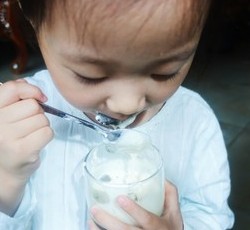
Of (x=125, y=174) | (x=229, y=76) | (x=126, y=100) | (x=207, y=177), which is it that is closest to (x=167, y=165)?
(x=207, y=177)

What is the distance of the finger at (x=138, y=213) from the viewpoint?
0.54 metres

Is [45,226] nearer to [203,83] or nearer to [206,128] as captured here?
[206,128]

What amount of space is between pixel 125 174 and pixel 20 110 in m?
0.15

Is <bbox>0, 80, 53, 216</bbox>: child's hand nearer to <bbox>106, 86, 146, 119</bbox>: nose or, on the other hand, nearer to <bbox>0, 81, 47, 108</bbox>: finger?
<bbox>0, 81, 47, 108</bbox>: finger

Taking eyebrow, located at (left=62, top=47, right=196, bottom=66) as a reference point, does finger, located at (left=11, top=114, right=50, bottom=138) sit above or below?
below

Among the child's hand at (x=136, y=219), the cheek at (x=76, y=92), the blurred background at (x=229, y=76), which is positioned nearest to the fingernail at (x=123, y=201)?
the child's hand at (x=136, y=219)

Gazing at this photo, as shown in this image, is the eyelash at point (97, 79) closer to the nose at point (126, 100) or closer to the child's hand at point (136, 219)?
the nose at point (126, 100)

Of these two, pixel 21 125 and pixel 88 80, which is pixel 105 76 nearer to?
pixel 88 80

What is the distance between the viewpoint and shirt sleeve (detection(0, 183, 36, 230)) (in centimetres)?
67

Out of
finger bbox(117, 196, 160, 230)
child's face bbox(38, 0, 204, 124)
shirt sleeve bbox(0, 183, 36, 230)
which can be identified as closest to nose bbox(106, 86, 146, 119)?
child's face bbox(38, 0, 204, 124)

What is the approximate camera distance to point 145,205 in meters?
0.58

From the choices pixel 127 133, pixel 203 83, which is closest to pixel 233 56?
pixel 203 83

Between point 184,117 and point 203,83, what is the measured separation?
4.89ft

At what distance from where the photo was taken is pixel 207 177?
2.45 feet
